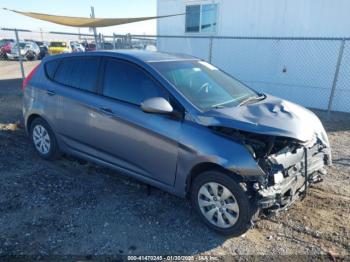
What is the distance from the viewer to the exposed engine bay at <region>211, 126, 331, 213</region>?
2.92 m

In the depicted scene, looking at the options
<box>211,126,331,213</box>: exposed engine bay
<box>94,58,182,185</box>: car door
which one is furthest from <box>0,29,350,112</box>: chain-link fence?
<box>211,126,331,213</box>: exposed engine bay

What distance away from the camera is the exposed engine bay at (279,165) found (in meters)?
2.92

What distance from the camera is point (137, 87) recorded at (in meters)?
3.70

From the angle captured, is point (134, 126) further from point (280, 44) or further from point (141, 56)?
point (280, 44)

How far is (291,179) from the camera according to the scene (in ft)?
10.2

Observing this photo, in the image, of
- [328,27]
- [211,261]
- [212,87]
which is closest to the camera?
[211,261]

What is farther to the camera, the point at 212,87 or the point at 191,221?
the point at 212,87

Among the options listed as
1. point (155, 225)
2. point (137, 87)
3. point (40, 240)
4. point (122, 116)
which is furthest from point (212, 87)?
point (40, 240)

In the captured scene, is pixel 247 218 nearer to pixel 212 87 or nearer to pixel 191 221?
pixel 191 221

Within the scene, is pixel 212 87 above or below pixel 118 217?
above

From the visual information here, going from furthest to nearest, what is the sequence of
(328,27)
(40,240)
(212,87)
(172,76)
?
(328,27)
(212,87)
(172,76)
(40,240)

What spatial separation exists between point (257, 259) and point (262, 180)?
0.75 meters

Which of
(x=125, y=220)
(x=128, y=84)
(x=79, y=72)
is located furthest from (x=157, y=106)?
(x=79, y=72)

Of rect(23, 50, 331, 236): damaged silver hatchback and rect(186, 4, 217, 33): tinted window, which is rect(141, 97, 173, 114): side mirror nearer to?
rect(23, 50, 331, 236): damaged silver hatchback
